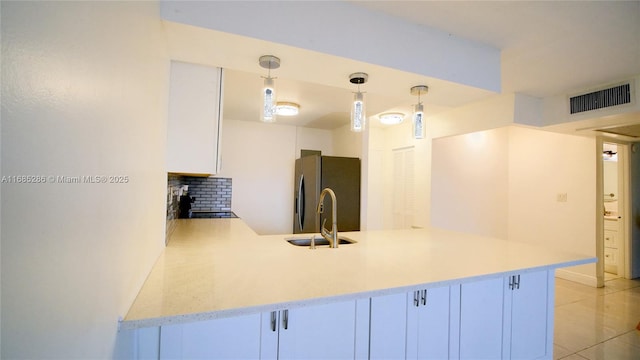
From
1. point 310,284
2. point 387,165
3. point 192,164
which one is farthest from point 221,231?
point 387,165

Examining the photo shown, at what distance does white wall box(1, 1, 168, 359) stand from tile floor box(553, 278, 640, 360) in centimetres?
295

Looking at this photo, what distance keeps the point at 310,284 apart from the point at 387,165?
3928 mm

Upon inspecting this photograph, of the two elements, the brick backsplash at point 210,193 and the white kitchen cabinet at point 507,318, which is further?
the brick backsplash at point 210,193

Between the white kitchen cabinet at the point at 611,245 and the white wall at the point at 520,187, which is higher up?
the white wall at the point at 520,187

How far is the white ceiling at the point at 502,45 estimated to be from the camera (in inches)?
54.2

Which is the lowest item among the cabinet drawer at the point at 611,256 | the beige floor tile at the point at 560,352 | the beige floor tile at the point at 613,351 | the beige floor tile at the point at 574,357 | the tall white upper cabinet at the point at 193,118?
the beige floor tile at the point at 574,357

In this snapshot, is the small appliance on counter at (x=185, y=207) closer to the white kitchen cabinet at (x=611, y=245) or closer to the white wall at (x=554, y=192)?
the white wall at (x=554, y=192)

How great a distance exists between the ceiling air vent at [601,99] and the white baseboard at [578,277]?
2.40m

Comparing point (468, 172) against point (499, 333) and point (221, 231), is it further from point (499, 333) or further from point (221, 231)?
point (221, 231)

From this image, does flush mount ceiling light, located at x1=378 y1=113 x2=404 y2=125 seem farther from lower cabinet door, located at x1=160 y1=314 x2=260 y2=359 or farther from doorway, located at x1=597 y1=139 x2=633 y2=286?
lower cabinet door, located at x1=160 y1=314 x2=260 y2=359

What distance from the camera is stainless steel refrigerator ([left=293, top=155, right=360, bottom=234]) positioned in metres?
3.49

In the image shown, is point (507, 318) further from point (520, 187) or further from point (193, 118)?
point (520, 187)

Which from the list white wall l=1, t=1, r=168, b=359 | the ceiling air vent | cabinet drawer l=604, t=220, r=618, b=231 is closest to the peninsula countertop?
white wall l=1, t=1, r=168, b=359

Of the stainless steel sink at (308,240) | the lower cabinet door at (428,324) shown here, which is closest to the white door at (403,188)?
the stainless steel sink at (308,240)
